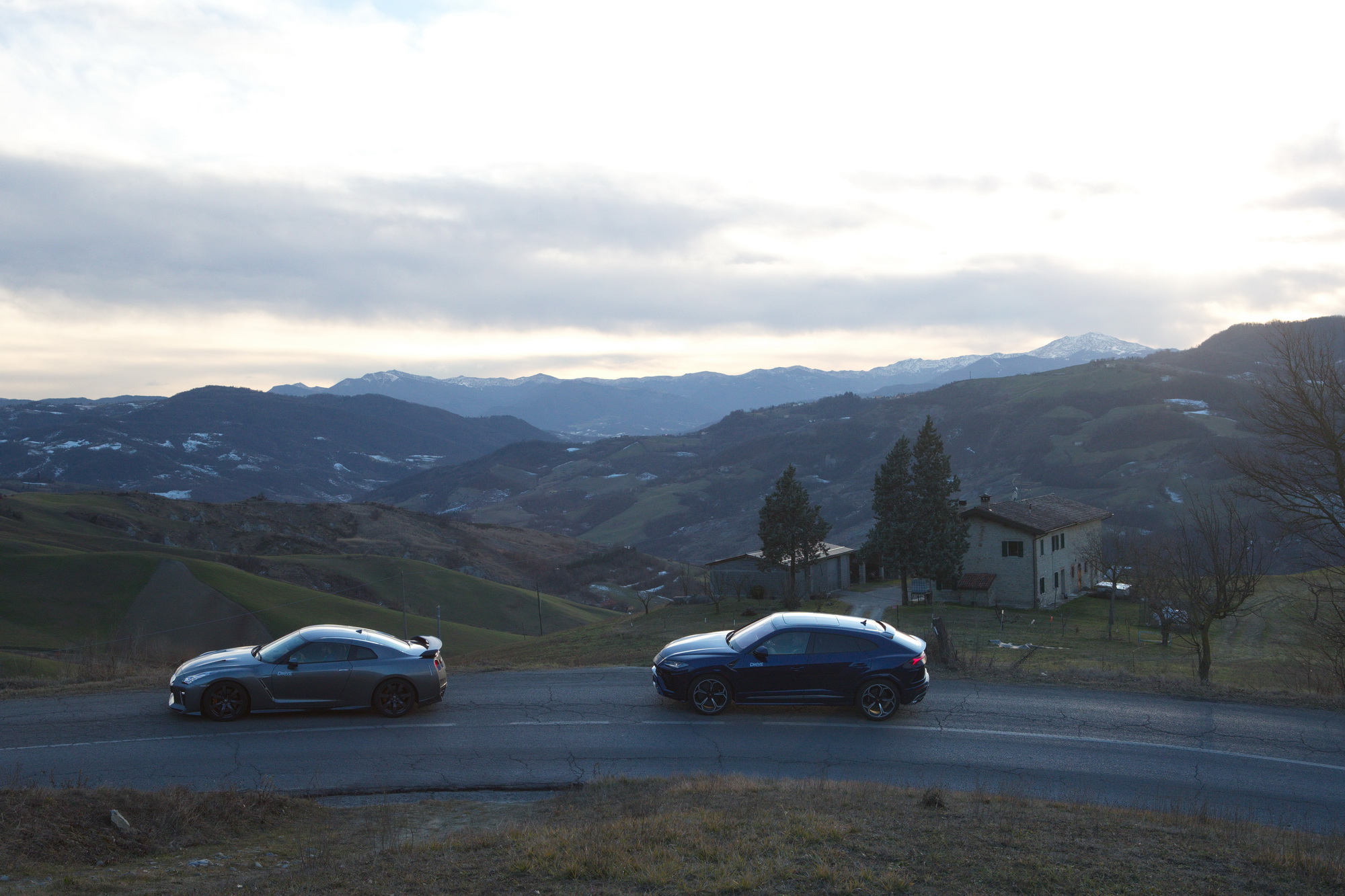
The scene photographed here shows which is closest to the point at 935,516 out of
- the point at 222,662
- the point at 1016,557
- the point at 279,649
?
the point at 1016,557

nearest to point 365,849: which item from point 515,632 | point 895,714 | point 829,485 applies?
point 895,714

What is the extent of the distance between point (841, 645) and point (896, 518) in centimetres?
3603

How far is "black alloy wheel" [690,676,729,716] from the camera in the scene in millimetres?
13641

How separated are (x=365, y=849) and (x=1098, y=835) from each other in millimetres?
7025

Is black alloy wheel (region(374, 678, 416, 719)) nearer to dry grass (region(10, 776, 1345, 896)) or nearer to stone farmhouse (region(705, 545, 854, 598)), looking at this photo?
dry grass (region(10, 776, 1345, 896))

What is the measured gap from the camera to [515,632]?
54.8 m

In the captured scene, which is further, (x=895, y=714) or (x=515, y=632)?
(x=515, y=632)

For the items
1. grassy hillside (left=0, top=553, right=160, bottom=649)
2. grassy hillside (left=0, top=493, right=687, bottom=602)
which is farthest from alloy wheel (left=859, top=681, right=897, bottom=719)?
grassy hillside (left=0, top=493, right=687, bottom=602)

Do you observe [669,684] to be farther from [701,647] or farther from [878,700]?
[878,700]

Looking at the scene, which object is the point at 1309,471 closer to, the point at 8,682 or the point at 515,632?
the point at 8,682

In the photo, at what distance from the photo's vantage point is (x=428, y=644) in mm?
14570

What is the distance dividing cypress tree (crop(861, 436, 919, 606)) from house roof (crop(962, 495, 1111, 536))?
5.99m

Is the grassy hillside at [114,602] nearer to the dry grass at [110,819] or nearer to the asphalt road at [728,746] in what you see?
the asphalt road at [728,746]

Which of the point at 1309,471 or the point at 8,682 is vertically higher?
the point at 1309,471
